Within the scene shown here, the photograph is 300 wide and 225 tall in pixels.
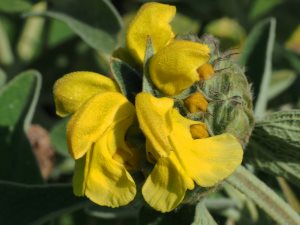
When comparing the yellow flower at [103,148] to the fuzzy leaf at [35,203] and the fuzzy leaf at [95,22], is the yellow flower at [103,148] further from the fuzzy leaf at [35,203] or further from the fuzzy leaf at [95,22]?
the fuzzy leaf at [95,22]

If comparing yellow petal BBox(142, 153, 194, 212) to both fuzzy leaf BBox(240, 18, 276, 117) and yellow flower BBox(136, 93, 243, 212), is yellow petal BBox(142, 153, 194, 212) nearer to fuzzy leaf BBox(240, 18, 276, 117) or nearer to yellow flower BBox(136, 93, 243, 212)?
yellow flower BBox(136, 93, 243, 212)

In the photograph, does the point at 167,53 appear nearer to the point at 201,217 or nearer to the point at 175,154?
the point at 175,154

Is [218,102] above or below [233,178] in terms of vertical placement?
above

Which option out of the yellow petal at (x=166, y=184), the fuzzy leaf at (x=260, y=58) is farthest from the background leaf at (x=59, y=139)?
the yellow petal at (x=166, y=184)

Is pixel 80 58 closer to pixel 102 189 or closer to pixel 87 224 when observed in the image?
pixel 87 224

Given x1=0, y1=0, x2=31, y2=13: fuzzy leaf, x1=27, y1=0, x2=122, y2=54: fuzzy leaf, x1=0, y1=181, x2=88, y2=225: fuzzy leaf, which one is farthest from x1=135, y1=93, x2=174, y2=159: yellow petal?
x1=0, y1=0, x2=31, y2=13: fuzzy leaf

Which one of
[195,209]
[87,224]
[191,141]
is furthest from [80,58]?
[191,141]

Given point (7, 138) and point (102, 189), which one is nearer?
point (102, 189)
